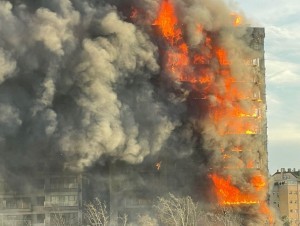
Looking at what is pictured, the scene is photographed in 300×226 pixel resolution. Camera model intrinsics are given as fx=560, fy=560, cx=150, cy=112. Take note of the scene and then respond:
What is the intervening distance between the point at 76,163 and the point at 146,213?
1478 centimetres

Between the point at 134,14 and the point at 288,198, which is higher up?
the point at 134,14

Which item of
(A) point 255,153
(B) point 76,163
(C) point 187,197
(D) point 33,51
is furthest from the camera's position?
(A) point 255,153

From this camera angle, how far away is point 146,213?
79875mm

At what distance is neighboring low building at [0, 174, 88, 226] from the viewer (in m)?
80.8

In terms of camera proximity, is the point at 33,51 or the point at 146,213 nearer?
the point at 33,51

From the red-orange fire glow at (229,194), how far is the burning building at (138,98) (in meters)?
0.15

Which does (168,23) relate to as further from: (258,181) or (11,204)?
(11,204)

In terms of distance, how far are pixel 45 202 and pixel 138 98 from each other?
23020 millimetres

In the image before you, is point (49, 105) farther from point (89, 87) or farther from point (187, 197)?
point (187, 197)

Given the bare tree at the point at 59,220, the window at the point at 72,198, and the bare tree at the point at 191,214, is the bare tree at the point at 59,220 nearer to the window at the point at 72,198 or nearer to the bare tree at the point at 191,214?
the window at the point at 72,198

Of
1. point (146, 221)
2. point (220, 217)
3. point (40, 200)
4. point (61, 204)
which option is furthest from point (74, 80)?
point (220, 217)

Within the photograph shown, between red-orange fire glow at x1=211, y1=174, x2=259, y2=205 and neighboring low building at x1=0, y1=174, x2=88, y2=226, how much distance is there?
63.1 feet

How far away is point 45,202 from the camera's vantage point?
83062 millimetres

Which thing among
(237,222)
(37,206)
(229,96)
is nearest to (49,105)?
(37,206)
